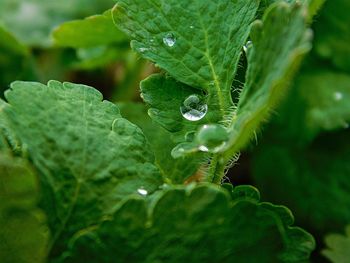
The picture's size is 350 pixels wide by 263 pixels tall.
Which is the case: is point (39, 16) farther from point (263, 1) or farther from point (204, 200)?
point (204, 200)

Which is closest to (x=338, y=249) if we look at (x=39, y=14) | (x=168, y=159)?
(x=168, y=159)

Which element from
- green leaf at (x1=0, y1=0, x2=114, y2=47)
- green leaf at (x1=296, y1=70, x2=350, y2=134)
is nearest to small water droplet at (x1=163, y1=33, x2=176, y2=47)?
green leaf at (x1=296, y1=70, x2=350, y2=134)

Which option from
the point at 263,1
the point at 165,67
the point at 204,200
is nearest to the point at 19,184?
the point at 204,200

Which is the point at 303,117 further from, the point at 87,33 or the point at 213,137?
the point at 213,137

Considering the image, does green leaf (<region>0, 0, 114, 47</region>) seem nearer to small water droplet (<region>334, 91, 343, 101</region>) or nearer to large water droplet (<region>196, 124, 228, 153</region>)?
small water droplet (<region>334, 91, 343, 101</region>)

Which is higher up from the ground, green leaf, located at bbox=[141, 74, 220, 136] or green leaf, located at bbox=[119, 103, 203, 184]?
green leaf, located at bbox=[141, 74, 220, 136]

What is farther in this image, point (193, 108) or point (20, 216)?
point (193, 108)

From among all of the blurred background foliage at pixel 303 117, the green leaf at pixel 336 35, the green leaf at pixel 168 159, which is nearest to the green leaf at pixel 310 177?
the blurred background foliage at pixel 303 117
